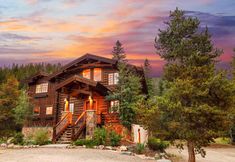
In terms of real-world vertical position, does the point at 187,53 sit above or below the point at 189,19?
below

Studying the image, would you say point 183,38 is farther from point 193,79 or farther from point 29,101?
point 29,101

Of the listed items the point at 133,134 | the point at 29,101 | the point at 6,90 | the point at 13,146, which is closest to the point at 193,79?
the point at 133,134

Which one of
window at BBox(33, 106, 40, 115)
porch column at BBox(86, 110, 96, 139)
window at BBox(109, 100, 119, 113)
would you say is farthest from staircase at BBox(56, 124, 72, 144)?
window at BBox(33, 106, 40, 115)

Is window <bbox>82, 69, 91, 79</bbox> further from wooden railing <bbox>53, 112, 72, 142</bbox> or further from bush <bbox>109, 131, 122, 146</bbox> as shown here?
bush <bbox>109, 131, 122, 146</bbox>

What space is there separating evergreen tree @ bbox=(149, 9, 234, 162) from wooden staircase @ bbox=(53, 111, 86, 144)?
12.0m

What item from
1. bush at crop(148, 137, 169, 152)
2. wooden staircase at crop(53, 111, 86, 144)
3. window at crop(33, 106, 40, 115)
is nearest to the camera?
bush at crop(148, 137, 169, 152)

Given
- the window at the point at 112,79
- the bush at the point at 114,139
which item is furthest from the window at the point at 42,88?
the bush at the point at 114,139

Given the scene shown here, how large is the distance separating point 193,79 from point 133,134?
13.0 meters

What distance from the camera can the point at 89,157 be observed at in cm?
1700

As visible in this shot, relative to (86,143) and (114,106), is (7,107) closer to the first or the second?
(114,106)

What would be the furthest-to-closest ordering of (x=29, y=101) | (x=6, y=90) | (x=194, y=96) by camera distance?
(x=29, y=101), (x=6, y=90), (x=194, y=96)

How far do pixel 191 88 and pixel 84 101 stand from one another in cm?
1976

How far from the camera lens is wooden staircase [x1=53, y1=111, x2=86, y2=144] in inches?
1036

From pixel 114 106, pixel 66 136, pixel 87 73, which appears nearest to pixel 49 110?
pixel 87 73
